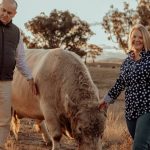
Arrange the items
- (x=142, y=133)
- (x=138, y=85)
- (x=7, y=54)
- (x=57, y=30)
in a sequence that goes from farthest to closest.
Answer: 1. (x=57, y=30)
2. (x=7, y=54)
3. (x=138, y=85)
4. (x=142, y=133)

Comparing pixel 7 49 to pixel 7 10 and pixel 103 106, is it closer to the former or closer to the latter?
pixel 7 10

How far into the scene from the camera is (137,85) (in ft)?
23.2

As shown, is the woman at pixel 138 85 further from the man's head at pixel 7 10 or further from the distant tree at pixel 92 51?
the distant tree at pixel 92 51

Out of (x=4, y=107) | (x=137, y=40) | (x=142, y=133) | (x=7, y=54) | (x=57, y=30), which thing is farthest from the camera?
(x=57, y=30)

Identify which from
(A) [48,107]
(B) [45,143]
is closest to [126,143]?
(A) [48,107]

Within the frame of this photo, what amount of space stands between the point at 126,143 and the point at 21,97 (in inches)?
89.4

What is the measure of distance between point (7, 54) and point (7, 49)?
74mm

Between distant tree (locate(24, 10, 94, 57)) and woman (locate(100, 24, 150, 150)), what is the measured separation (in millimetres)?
57774

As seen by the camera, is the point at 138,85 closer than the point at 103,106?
Yes

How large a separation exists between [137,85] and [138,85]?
14 mm

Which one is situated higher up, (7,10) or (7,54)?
(7,10)

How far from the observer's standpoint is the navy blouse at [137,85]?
23.0ft

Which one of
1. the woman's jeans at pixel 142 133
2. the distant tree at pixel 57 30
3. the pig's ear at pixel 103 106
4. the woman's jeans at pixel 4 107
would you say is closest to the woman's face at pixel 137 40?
the woman's jeans at pixel 142 133

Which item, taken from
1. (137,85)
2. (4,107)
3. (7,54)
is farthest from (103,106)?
(7,54)
